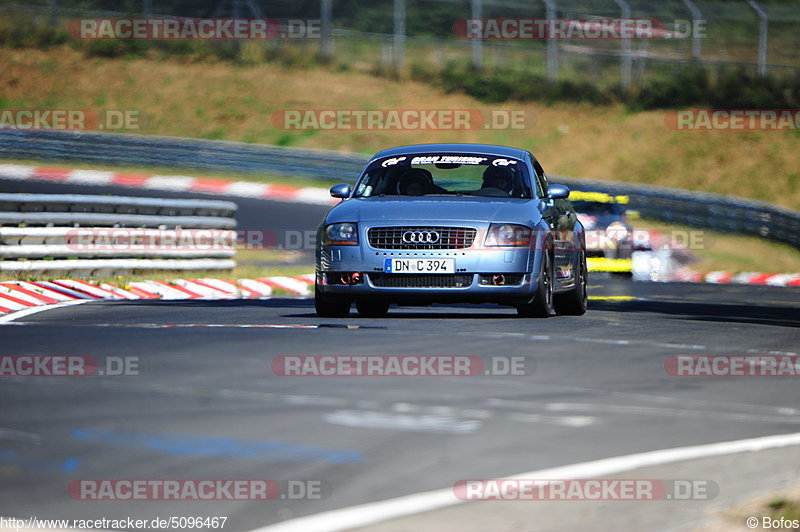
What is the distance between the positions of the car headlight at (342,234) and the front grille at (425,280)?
38 cm

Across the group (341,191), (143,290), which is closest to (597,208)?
(143,290)

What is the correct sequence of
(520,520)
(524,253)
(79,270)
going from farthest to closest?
(79,270) → (524,253) → (520,520)

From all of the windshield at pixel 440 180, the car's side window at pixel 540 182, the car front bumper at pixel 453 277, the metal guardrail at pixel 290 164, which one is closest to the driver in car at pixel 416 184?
the windshield at pixel 440 180

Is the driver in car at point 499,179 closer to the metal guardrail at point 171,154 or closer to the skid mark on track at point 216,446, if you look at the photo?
the skid mark on track at point 216,446

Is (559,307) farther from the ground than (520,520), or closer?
closer

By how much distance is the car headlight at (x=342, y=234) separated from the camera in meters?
11.3

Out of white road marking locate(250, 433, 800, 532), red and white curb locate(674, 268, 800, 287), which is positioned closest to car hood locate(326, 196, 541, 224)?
white road marking locate(250, 433, 800, 532)

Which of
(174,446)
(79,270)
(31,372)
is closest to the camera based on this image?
(174,446)

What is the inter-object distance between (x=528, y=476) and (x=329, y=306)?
6816mm

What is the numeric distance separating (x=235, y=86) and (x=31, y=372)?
120 ft

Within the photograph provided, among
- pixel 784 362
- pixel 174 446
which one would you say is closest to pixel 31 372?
pixel 174 446

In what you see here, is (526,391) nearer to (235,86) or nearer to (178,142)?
(178,142)

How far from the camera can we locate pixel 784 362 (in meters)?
9.11

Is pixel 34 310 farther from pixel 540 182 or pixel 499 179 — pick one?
pixel 540 182
